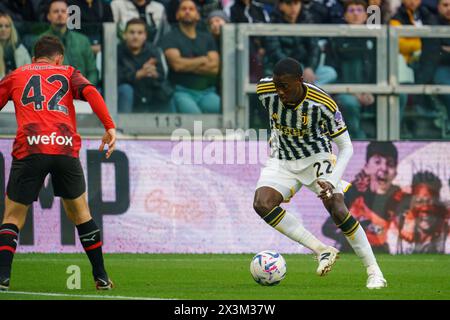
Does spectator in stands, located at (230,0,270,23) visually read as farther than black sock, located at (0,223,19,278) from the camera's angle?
Yes

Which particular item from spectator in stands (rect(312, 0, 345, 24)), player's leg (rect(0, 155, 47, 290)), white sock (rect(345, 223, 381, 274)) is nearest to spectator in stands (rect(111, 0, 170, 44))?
spectator in stands (rect(312, 0, 345, 24))

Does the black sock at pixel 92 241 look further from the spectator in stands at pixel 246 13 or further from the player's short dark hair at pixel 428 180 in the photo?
the spectator in stands at pixel 246 13

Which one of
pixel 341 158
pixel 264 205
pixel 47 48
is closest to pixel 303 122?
pixel 341 158

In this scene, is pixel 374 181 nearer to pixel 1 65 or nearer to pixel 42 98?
pixel 1 65

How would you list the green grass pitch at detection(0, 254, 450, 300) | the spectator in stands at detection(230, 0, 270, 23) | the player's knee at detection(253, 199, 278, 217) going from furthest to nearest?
the spectator in stands at detection(230, 0, 270, 23)
the player's knee at detection(253, 199, 278, 217)
the green grass pitch at detection(0, 254, 450, 300)

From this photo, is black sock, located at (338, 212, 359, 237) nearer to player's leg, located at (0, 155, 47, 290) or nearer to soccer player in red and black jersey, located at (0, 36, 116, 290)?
soccer player in red and black jersey, located at (0, 36, 116, 290)

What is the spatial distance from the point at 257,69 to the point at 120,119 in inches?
79.4

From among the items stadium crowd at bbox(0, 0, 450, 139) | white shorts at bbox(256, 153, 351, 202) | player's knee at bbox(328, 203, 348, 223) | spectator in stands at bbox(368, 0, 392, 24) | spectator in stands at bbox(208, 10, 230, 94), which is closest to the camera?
player's knee at bbox(328, 203, 348, 223)

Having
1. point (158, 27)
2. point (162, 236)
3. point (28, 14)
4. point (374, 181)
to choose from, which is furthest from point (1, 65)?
point (374, 181)

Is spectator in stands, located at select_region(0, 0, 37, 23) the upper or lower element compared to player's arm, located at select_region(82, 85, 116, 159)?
upper

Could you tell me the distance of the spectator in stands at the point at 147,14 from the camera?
48.8 feet

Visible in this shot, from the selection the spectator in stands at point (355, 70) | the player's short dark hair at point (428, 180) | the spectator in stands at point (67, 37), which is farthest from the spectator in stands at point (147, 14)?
the player's short dark hair at point (428, 180)

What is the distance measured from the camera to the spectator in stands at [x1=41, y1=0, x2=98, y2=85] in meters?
14.5

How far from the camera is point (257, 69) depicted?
15211mm
